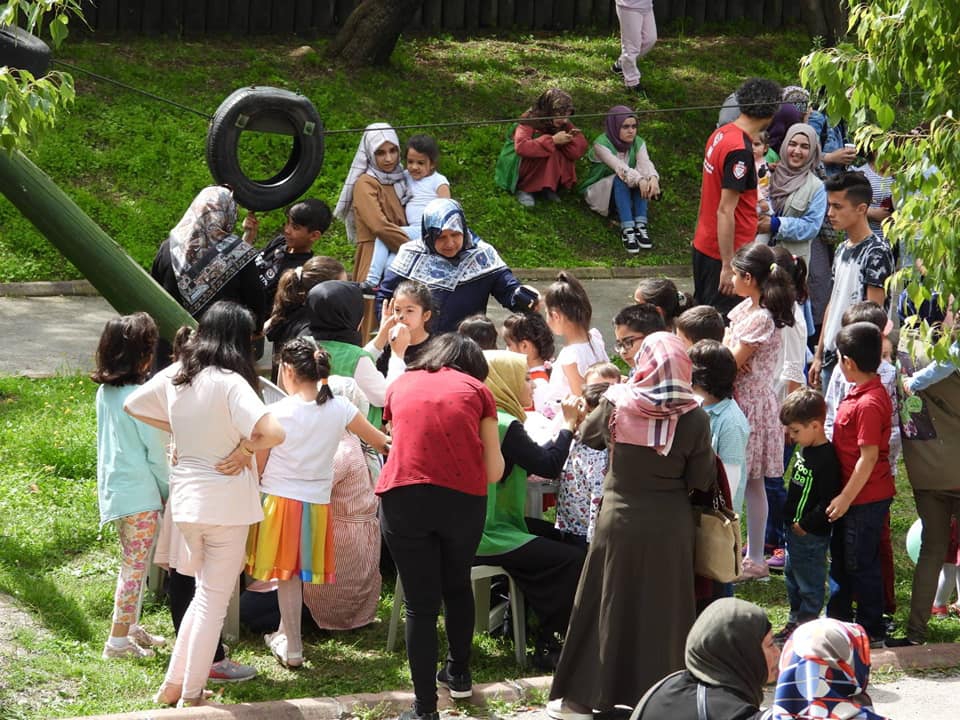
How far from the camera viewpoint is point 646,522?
18.1ft

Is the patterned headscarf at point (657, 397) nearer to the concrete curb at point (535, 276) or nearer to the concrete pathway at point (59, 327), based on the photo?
the concrete pathway at point (59, 327)

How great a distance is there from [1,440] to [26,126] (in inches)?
142

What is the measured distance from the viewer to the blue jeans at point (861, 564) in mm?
6516

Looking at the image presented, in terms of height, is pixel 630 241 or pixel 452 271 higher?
pixel 630 241

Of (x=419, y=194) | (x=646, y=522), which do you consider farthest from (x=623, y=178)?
(x=646, y=522)

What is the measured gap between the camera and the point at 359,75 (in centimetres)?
1670

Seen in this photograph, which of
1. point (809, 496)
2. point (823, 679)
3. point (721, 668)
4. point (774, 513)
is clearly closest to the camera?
point (823, 679)

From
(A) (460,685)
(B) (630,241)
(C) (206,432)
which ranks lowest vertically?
(A) (460,685)

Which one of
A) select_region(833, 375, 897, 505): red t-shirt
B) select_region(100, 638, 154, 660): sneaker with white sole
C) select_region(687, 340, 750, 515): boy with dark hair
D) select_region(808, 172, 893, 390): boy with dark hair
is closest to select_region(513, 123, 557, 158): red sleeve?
select_region(808, 172, 893, 390): boy with dark hair

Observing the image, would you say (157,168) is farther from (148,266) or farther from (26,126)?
(26,126)

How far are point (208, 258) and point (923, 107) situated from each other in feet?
13.1

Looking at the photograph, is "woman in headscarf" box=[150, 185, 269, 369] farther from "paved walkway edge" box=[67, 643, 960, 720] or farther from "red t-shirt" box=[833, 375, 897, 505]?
"red t-shirt" box=[833, 375, 897, 505]

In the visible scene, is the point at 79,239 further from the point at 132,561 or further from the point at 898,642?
the point at 898,642

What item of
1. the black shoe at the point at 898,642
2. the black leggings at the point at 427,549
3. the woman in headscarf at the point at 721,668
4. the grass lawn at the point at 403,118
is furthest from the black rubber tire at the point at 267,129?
the woman in headscarf at the point at 721,668
